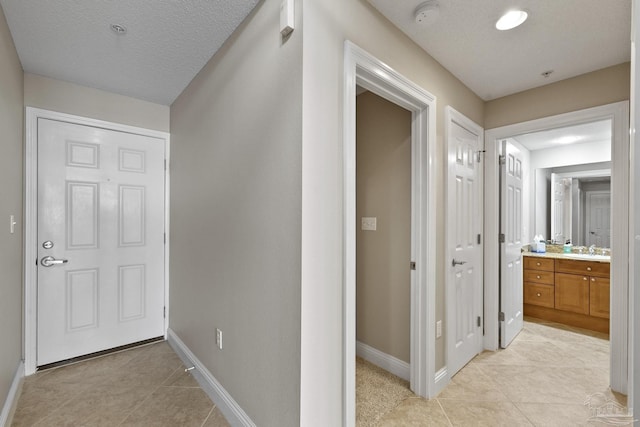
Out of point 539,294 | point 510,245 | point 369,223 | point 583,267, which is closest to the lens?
point 369,223

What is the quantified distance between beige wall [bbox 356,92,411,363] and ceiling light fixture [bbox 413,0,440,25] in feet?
2.32

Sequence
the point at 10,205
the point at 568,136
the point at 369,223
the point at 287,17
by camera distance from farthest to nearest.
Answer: the point at 568,136 < the point at 369,223 < the point at 10,205 < the point at 287,17

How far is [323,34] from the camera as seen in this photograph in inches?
55.6

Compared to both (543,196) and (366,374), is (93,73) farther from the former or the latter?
(543,196)

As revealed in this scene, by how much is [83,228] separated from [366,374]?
2.73m

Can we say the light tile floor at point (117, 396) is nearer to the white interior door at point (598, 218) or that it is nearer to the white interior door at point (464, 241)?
the white interior door at point (464, 241)

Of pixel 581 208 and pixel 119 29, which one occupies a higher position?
pixel 119 29

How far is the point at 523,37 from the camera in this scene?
193 centimetres

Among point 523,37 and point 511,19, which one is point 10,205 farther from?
point 523,37

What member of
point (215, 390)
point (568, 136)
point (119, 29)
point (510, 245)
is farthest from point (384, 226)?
point (568, 136)

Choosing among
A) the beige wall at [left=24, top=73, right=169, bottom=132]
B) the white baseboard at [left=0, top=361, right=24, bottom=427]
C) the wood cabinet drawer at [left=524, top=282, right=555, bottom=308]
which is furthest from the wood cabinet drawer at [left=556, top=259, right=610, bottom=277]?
the white baseboard at [left=0, top=361, right=24, bottom=427]

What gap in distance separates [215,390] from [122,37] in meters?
2.42

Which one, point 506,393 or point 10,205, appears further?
point 506,393

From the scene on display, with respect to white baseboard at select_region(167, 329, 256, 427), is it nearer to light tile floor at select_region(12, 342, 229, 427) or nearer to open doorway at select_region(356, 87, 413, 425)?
light tile floor at select_region(12, 342, 229, 427)
